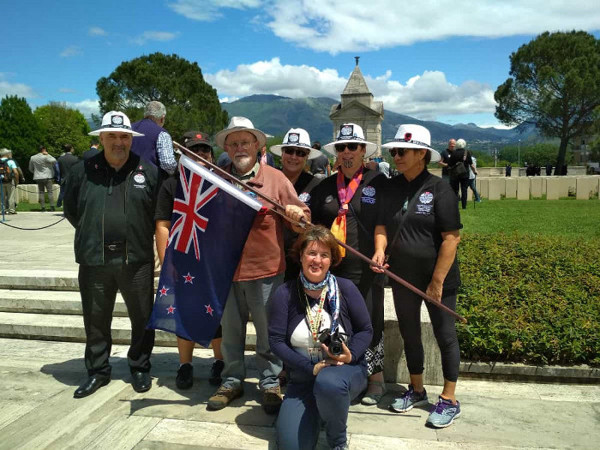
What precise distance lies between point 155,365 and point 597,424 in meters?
3.96

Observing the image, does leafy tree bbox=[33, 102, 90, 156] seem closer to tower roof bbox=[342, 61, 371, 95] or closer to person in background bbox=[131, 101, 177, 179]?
tower roof bbox=[342, 61, 371, 95]

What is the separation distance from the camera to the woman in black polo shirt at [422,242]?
388 centimetres

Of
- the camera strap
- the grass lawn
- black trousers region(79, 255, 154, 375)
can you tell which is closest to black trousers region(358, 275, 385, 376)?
the camera strap

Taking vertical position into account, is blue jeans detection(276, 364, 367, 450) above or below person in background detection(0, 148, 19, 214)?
below

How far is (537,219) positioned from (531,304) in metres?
7.85

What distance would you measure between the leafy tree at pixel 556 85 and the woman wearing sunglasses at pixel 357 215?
2129 inches

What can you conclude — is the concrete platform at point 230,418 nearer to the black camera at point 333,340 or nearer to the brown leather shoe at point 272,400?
the brown leather shoe at point 272,400

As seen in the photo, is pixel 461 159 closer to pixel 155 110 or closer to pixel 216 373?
pixel 155 110

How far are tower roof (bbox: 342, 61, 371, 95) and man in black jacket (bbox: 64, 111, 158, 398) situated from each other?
31314 mm

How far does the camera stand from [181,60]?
5825 centimetres

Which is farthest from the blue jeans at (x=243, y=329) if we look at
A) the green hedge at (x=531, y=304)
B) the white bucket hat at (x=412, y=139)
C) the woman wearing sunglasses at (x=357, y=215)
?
the green hedge at (x=531, y=304)

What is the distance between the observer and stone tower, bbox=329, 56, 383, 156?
108 ft

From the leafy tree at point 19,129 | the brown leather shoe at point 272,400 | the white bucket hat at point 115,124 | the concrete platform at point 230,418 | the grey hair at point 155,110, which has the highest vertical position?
the leafy tree at point 19,129

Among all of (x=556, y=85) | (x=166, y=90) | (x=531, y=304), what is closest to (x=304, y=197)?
(x=531, y=304)
